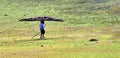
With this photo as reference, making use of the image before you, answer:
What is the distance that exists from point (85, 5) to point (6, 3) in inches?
772

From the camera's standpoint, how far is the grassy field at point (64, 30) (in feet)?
118

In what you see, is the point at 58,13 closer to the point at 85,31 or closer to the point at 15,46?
the point at 85,31

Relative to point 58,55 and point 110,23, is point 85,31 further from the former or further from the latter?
point 58,55

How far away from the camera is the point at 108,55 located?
33.2m

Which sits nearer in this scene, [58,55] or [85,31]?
[58,55]

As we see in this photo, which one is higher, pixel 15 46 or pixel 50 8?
pixel 15 46

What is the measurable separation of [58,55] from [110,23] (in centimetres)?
3130

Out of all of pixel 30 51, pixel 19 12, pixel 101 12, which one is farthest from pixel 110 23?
pixel 30 51

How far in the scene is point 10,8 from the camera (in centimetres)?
9119

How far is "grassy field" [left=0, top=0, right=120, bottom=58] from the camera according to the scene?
35844mm

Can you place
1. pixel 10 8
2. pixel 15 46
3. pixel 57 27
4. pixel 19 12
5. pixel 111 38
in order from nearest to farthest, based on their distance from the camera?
1. pixel 15 46
2. pixel 111 38
3. pixel 57 27
4. pixel 19 12
5. pixel 10 8

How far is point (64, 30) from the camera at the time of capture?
58.0 m

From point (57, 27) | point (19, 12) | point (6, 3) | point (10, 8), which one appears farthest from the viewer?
point (6, 3)

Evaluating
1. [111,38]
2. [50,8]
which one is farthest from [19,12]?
[111,38]
